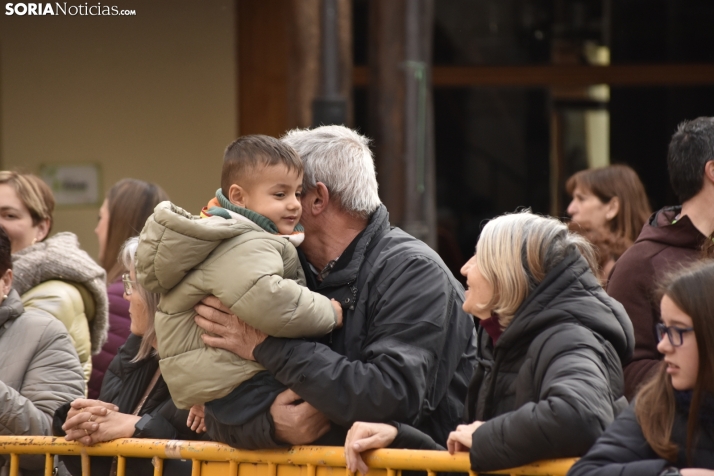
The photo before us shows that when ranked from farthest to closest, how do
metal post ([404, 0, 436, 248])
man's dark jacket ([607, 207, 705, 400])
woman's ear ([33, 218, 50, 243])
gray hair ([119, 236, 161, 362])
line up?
metal post ([404, 0, 436, 248]) → woman's ear ([33, 218, 50, 243]) → man's dark jacket ([607, 207, 705, 400]) → gray hair ([119, 236, 161, 362])

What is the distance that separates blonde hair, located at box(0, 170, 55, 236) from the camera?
4496 mm

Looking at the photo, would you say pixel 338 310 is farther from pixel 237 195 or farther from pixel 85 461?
pixel 85 461

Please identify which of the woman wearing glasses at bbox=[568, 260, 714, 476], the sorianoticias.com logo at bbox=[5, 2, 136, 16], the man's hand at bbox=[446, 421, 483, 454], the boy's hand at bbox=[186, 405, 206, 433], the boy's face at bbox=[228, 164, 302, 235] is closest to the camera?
the woman wearing glasses at bbox=[568, 260, 714, 476]

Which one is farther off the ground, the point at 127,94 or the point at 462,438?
the point at 127,94

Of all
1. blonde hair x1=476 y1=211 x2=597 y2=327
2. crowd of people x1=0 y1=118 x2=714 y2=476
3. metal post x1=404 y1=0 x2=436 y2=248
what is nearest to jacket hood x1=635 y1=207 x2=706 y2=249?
crowd of people x1=0 y1=118 x2=714 y2=476

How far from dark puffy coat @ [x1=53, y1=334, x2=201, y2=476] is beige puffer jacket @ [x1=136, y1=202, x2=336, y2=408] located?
1.25 feet

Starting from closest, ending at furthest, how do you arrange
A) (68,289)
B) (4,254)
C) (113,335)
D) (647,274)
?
(647,274) < (4,254) < (68,289) < (113,335)

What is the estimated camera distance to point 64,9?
7.56 m

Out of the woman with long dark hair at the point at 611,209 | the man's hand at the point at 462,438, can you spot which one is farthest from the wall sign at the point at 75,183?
the man's hand at the point at 462,438

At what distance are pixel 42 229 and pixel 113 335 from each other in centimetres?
59

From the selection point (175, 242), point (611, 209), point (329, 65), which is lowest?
point (611, 209)

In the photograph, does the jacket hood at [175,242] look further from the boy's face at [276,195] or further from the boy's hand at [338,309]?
the boy's hand at [338,309]

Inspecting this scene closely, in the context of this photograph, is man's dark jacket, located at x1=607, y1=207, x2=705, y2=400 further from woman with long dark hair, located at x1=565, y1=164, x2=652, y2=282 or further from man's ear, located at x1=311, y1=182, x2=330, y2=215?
woman with long dark hair, located at x1=565, y1=164, x2=652, y2=282

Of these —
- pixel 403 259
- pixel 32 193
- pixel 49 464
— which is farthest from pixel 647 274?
pixel 32 193
